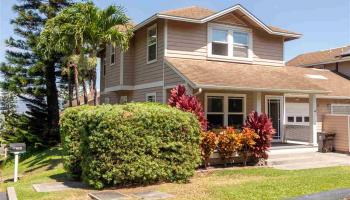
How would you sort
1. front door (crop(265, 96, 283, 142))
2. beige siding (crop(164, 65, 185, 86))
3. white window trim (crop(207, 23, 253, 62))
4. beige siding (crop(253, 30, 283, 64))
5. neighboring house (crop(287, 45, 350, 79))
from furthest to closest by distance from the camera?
1. neighboring house (crop(287, 45, 350, 79))
2. front door (crop(265, 96, 283, 142))
3. beige siding (crop(253, 30, 283, 64))
4. white window trim (crop(207, 23, 253, 62))
5. beige siding (crop(164, 65, 185, 86))

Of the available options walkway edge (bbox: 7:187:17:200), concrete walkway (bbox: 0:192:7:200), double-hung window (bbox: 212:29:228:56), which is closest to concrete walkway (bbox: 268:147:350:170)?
double-hung window (bbox: 212:29:228:56)

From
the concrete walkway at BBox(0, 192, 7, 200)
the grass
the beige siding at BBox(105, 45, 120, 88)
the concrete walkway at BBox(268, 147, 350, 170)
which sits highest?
the beige siding at BBox(105, 45, 120, 88)

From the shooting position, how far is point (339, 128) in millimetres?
16141

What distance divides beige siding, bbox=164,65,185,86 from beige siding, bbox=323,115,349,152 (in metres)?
7.39

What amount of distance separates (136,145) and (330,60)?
849 inches

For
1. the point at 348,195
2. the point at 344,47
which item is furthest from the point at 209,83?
the point at 344,47

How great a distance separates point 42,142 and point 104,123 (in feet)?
55.3

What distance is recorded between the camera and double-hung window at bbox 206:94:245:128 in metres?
16.4

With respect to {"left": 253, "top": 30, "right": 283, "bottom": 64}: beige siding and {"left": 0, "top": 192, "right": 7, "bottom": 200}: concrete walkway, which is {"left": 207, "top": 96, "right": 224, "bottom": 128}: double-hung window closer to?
{"left": 253, "top": 30, "right": 283, "bottom": 64}: beige siding

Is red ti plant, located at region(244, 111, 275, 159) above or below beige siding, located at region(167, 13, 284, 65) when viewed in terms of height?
below

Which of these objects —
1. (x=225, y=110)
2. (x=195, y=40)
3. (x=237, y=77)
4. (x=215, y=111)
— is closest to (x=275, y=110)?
(x=225, y=110)

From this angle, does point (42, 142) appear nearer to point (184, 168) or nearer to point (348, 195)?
point (184, 168)

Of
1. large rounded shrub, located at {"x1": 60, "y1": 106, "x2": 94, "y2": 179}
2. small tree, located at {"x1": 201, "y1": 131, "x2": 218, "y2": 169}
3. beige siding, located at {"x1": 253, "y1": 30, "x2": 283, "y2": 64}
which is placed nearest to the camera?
large rounded shrub, located at {"x1": 60, "y1": 106, "x2": 94, "y2": 179}

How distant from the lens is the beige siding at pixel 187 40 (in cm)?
1614
